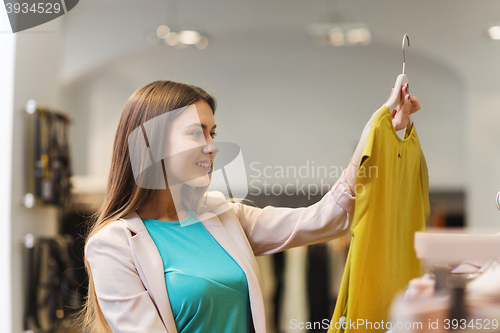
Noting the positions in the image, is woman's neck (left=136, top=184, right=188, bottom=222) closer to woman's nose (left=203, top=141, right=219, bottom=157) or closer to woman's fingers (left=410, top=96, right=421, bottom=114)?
woman's nose (left=203, top=141, right=219, bottom=157)

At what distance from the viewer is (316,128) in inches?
52.7

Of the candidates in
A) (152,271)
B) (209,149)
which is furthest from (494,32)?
(152,271)

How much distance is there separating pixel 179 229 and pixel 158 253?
0.09 m

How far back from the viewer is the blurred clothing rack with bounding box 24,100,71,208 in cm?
182

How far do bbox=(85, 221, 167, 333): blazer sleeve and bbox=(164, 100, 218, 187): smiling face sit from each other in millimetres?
177

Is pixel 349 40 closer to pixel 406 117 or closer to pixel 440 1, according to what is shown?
pixel 440 1

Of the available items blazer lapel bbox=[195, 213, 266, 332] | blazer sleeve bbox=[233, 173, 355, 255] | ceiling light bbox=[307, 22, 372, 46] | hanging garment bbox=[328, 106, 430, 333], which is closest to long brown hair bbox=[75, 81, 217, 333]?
blazer lapel bbox=[195, 213, 266, 332]

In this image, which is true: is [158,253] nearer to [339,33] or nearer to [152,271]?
[152,271]

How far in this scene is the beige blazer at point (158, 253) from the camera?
85 cm

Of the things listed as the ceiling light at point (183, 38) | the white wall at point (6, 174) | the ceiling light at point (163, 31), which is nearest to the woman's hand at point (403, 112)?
the ceiling light at point (183, 38)

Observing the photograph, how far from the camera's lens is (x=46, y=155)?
1872 mm

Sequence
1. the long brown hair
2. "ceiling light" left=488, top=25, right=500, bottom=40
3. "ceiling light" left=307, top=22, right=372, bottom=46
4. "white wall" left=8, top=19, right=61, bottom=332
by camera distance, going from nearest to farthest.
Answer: the long brown hair < "ceiling light" left=488, top=25, right=500, bottom=40 < "ceiling light" left=307, top=22, right=372, bottom=46 < "white wall" left=8, top=19, right=61, bottom=332

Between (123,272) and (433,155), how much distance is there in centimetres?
86

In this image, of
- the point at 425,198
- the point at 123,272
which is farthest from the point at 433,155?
the point at 123,272
